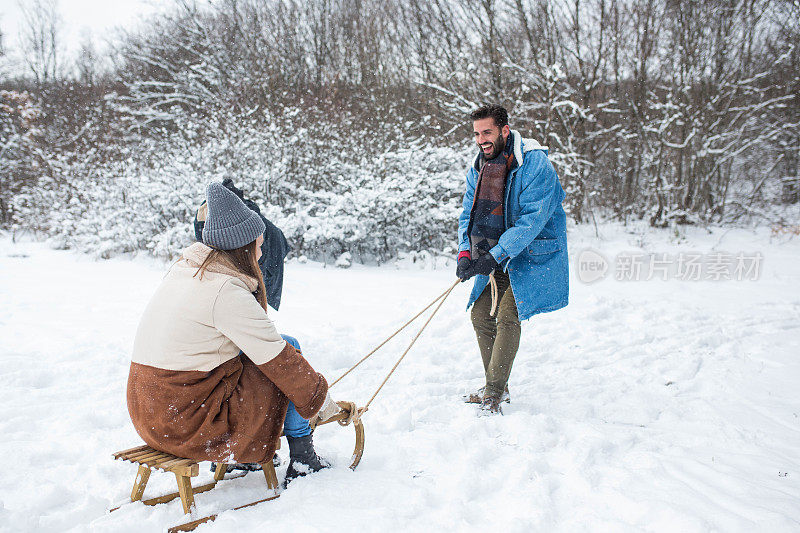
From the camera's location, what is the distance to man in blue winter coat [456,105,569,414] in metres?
2.94

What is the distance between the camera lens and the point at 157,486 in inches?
90.7

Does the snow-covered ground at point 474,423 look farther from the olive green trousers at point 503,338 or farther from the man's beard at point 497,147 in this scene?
the man's beard at point 497,147

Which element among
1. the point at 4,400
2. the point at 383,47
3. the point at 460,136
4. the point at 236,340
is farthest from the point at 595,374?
the point at 383,47

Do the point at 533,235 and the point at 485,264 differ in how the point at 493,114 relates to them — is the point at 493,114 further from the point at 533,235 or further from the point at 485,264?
the point at 485,264

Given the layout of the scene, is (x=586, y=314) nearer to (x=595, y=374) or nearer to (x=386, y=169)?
(x=595, y=374)

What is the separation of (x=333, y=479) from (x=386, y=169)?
6.83 metres

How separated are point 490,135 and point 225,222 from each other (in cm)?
168

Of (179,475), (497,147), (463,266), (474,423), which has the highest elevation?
(497,147)

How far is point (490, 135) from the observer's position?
118 inches

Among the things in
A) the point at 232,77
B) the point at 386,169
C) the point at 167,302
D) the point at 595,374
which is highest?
the point at 232,77
